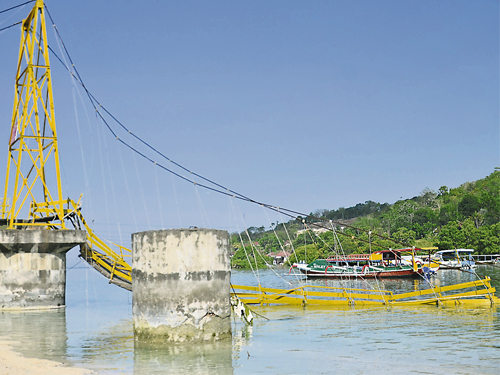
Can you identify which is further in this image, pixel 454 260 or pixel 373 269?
pixel 454 260

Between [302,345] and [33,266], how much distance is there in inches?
713

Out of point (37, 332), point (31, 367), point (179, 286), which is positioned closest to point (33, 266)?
point (37, 332)

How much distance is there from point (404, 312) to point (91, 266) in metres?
17.1

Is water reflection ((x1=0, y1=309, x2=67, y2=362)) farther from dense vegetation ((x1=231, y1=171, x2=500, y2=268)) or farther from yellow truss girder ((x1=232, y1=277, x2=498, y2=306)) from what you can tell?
dense vegetation ((x1=231, y1=171, x2=500, y2=268))

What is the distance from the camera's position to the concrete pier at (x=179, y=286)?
61.5 ft

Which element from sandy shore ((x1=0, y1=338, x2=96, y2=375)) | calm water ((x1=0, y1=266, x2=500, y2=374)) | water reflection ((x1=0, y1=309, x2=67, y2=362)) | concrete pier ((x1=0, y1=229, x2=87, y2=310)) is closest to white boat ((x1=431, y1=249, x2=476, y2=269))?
calm water ((x1=0, y1=266, x2=500, y2=374))

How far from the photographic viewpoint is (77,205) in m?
35.0

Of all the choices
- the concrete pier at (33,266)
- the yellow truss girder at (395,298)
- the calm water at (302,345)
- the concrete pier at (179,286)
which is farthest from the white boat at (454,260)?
the concrete pier at (179,286)

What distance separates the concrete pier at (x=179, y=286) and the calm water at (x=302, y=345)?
0.62 metres

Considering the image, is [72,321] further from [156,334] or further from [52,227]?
[156,334]

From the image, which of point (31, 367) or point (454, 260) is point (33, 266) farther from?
point (454, 260)

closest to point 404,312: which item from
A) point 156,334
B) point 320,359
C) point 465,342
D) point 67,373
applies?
point 465,342

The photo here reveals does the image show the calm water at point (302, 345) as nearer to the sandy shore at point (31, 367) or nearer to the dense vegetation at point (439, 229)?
the sandy shore at point (31, 367)

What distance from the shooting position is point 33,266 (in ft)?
105
